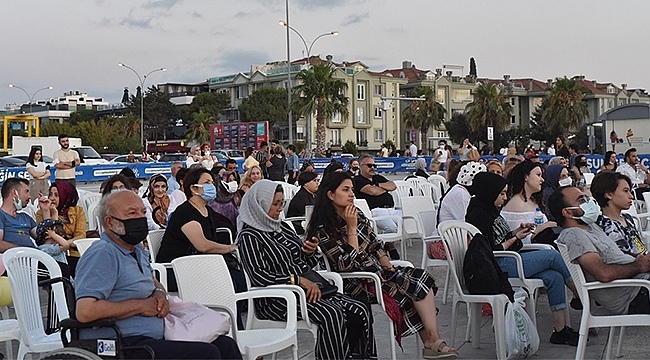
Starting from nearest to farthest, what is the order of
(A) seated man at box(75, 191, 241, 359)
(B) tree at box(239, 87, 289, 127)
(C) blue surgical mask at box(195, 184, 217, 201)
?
(A) seated man at box(75, 191, 241, 359) → (C) blue surgical mask at box(195, 184, 217, 201) → (B) tree at box(239, 87, 289, 127)

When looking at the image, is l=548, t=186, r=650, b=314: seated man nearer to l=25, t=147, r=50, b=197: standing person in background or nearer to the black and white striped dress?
the black and white striped dress

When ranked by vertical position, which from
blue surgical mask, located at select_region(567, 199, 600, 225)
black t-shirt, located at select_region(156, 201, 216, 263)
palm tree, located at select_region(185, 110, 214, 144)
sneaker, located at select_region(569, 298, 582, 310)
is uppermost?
palm tree, located at select_region(185, 110, 214, 144)

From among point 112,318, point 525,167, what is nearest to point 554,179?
point 525,167

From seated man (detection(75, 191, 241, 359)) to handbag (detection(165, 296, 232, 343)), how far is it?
6cm

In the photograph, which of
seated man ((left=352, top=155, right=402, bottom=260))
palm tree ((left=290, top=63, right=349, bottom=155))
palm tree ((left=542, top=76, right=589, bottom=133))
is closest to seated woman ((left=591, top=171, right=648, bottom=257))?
seated man ((left=352, top=155, right=402, bottom=260))

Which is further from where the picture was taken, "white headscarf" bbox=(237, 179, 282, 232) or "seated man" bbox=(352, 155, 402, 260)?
"seated man" bbox=(352, 155, 402, 260)

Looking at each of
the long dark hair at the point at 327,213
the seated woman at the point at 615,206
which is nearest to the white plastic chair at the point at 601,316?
the seated woman at the point at 615,206

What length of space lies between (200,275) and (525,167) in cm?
356

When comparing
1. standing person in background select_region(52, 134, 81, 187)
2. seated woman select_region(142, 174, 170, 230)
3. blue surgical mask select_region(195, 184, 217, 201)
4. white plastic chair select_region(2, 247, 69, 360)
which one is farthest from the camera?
standing person in background select_region(52, 134, 81, 187)

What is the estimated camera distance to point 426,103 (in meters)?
77.6

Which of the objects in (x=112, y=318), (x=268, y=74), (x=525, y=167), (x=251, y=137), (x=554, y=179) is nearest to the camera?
(x=112, y=318)

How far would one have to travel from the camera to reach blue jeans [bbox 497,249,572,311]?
6172mm

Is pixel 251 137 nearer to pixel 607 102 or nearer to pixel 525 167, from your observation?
pixel 525 167

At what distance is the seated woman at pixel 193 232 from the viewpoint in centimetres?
649
